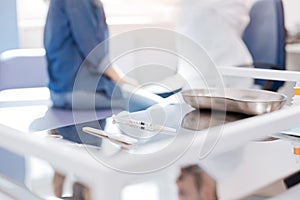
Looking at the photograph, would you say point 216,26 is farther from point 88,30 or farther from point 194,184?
point 194,184

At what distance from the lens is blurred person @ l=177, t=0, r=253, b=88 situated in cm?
177

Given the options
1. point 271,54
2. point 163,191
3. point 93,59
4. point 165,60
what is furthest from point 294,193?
point 271,54

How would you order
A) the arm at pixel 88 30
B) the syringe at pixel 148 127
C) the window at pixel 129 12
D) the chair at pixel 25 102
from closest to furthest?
the syringe at pixel 148 127 < the chair at pixel 25 102 < the arm at pixel 88 30 < the window at pixel 129 12

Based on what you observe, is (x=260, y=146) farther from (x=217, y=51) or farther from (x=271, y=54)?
(x=271, y=54)

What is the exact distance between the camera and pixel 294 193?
76cm

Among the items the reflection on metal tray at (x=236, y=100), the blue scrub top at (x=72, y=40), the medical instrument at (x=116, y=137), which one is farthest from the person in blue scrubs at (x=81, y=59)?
the medical instrument at (x=116, y=137)

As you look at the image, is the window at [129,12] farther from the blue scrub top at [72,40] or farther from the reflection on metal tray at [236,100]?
the reflection on metal tray at [236,100]

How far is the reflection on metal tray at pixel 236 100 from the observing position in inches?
30.4

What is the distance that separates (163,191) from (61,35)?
0.71 m

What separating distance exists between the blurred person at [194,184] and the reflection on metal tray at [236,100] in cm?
20

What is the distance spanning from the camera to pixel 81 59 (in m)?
Answer: 1.54

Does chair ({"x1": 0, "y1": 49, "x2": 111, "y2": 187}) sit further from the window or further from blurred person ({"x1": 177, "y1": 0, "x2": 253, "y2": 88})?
the window

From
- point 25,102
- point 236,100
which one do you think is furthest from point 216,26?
point 236,100

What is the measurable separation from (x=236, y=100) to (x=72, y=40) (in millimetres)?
871
